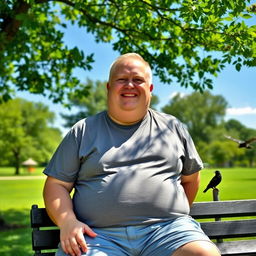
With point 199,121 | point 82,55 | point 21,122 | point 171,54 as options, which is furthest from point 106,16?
point 21,122

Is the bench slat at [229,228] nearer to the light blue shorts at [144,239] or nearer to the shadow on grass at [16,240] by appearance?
the light blue shorts at [144,239]

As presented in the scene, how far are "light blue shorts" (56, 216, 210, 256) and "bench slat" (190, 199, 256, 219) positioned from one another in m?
0.65

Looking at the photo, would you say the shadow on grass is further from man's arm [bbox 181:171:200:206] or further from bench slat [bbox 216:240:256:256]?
man's arm [bbox 181:171:200:206]

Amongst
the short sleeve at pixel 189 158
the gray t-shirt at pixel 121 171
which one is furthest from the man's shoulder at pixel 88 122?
the short sleeve at pixel 189 158

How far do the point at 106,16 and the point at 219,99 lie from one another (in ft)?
16.9

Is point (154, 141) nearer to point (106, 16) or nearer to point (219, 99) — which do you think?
point (106, 16)

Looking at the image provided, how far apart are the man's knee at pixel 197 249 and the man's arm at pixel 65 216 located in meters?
0.51

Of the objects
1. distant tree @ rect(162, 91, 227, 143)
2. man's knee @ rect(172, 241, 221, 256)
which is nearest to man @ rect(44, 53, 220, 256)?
man's knee @ rect(172, 241, 221, 256)

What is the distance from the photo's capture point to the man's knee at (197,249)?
2.33 meters

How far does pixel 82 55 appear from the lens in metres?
6.52

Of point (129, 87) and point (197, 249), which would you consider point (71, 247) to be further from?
point (129, 87)

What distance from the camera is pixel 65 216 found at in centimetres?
256

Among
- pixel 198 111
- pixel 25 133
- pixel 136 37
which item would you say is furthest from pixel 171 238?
pixel 25 133

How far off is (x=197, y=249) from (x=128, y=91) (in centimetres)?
107
